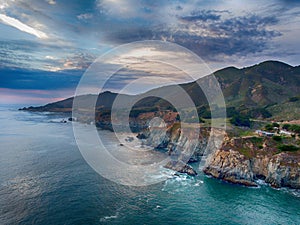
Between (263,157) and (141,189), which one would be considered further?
(263,157)

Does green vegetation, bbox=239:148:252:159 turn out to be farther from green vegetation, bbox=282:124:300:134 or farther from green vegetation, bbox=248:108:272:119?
green vegetation, bbox=248:108:272:119

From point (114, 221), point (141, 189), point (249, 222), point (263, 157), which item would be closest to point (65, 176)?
point (141, 189)

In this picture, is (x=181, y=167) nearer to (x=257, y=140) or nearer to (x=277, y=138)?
(x=257, y=140)

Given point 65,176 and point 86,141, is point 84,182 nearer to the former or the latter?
point 65,176

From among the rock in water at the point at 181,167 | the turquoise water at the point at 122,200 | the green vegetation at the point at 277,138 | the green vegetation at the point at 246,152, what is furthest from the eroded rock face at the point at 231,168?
the green vegetation at the point at 277,138

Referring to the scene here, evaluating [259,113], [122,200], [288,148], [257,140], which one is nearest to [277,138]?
[257,140]

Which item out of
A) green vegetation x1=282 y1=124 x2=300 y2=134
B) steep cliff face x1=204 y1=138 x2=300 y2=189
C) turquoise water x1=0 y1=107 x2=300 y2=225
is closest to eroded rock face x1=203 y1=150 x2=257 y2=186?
steep cliff face x1=204 y1=138 x2=300 y2=189

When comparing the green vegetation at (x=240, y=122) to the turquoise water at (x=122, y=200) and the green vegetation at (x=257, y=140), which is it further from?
the turquoise water at (x=122, y=200)
